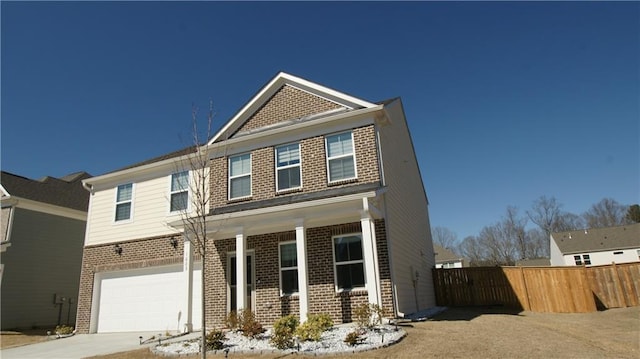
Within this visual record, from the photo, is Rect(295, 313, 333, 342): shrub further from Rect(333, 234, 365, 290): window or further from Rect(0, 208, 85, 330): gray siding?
Rect(0, 208, 85, 330): gray siding

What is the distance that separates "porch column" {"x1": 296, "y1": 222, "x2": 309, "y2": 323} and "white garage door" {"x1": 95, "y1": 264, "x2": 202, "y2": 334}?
476 centimetres

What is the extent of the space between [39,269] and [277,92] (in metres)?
14.1

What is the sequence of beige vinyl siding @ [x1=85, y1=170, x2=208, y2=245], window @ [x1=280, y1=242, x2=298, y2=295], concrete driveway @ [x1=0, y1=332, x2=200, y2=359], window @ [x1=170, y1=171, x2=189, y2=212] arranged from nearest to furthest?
concrete driveway @ [x1=0, y1=332, x2=200, y2=359] < window @ [x1=280, y1=242, x2=298, y2=295] < window @ [x1=170, y1=171, x2=189, y2=212] < beige vinyl siding @ [x1=85, y1=170, x2=208, y2=245]

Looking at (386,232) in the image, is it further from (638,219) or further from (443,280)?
(638,219)

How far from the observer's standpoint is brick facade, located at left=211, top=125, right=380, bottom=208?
38.3 feet

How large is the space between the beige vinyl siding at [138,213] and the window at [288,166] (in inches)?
160

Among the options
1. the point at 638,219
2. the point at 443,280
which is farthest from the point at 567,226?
the point at 443,280

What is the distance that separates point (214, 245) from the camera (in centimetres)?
1312

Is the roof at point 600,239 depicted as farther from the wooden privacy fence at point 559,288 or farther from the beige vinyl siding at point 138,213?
the beige vinyl siding at point 138,213

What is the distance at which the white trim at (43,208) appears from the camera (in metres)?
17.5

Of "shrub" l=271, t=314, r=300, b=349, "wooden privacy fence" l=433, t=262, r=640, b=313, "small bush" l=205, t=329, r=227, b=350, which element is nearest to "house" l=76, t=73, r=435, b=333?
"shrub" l=271, t=314, r=300, b=349

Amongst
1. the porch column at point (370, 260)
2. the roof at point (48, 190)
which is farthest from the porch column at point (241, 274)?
the roof at point (48, 190)

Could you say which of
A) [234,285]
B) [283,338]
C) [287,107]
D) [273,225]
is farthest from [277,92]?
[283,338]

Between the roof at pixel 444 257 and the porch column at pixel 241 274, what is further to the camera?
the roof at pixel 444 257
